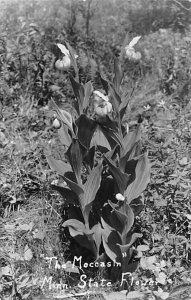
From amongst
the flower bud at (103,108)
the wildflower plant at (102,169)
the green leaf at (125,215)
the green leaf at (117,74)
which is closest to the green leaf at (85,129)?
the wildflower plant at (102,169)

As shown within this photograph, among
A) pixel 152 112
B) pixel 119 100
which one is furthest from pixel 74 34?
pixel 119 100

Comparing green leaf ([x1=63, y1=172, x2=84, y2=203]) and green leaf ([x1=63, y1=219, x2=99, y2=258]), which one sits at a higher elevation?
green leaf ([x1=63, y1=172, x2=84, y2=203])

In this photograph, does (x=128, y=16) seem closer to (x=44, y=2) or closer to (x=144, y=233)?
(x=44, y=2)

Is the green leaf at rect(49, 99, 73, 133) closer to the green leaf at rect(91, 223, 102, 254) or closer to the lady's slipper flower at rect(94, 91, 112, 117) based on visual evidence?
the lady's slipper flower at rect(94, 91, 112, 117)

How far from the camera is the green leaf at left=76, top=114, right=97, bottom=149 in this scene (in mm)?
2431

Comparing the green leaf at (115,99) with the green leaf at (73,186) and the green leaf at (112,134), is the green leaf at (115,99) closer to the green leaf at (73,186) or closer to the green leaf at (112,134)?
the green leaf at (112,134)

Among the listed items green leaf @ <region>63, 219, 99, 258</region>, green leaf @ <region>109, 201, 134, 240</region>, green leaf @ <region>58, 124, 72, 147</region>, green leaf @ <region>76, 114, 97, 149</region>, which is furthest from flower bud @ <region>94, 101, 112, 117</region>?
green leaf @ <region>63, 219, 99, 258</region>

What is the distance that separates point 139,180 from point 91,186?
25 centimetres

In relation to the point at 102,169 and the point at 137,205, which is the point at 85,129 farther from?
the point at 137,205

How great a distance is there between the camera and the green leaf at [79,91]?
7.94 ft

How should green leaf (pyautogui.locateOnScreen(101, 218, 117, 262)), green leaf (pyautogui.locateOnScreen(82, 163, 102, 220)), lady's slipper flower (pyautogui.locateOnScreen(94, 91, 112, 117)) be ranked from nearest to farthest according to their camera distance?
lady's slipper flower (pyautogui.locateOnScreen(94, 91, 112, 117)) → green leaf (pyautogui.locateOnScreen(82, 163, 102, 220)) → green leaf (pyautogui.locateOnScreen(101, 218, 117, 262))

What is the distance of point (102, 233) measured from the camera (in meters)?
2.66

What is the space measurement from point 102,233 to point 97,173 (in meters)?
0.35

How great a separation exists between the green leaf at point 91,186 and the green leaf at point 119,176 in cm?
7
